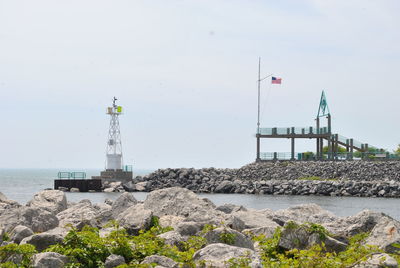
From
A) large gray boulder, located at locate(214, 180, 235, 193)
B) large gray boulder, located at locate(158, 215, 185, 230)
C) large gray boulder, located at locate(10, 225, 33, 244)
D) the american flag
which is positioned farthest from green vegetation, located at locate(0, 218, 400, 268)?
the american flag

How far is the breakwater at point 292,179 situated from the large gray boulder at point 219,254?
38.7 meters

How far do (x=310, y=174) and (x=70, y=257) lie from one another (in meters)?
47.1

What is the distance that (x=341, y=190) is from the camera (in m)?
47.9

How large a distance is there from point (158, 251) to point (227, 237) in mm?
1069

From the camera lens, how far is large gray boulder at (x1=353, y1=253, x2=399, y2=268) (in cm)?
836

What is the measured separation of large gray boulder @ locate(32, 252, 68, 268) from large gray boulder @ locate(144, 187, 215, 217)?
530cm

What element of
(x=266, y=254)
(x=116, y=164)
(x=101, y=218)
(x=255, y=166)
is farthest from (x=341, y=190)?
(x=266, y=254)

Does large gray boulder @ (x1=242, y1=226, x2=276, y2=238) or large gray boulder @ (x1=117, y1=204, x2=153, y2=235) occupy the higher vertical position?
large gray boulder @ (x1=117, y1=204, x2=153, y2=235)

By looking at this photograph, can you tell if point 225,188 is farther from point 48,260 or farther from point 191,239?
point 48,260

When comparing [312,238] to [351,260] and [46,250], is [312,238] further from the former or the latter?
[46,250]

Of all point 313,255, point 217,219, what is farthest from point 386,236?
point 217,219

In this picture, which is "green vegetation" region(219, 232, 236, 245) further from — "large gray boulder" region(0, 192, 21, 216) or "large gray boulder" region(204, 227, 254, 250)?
"large gray boulder" region(0, 192, 21, 216)

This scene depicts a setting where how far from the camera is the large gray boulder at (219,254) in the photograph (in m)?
8.94

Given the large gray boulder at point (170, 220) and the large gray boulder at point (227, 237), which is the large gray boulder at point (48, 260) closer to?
the large gray boulder at point (227, 237)
